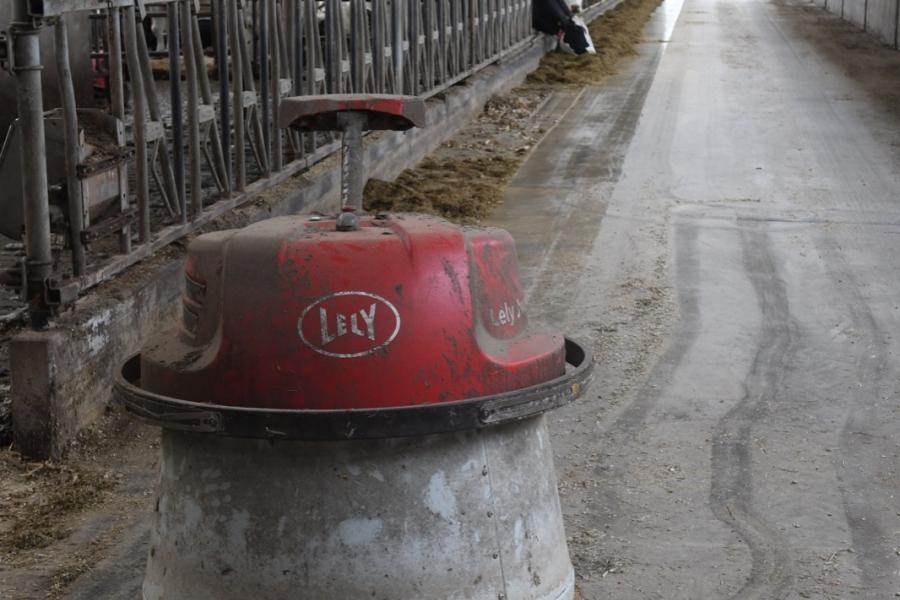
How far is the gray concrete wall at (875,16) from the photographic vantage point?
83.1 feet

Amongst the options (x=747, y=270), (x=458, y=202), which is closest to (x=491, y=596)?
(x=747, y=270)

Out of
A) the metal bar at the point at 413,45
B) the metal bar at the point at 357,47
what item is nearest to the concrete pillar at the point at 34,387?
the metal bar at the point at 357,47

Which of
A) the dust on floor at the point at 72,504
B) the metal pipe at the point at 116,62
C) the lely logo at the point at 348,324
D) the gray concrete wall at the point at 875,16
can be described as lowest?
the gray concrete wall at the point at 875,16

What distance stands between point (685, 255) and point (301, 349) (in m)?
6.40

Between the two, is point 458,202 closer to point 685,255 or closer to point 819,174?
point 685,255

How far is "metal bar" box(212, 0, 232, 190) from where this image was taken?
764 cm

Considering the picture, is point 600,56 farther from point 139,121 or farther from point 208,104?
point 139,121

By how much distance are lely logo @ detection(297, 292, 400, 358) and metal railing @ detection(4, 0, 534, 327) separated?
9.22ft

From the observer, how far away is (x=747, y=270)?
8656 mm

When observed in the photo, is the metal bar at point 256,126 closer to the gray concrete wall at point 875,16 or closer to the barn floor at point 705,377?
the barn floor at point 705,377

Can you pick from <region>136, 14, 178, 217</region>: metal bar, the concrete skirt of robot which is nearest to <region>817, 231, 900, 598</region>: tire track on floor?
the concrete skirt of robot

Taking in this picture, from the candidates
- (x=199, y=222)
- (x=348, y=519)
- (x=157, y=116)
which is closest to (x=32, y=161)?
(x=157, y=116)

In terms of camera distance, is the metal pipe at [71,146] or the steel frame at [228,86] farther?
the steel frame at [228,86]

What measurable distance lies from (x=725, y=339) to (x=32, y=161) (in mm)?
3569
